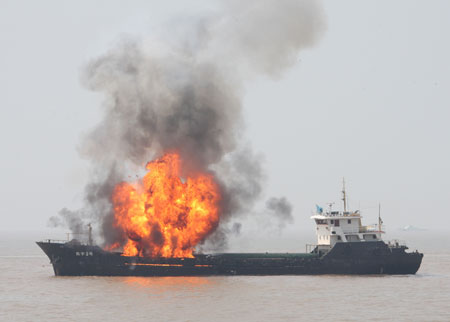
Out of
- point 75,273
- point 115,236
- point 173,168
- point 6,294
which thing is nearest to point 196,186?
Answer: point 173,168

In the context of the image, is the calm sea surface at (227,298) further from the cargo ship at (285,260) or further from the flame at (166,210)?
the flame at (166,210)

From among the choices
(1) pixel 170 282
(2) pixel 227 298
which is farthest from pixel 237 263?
(2) pixel 227 298

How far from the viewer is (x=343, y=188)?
8912 centimetres

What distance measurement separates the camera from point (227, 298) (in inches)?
2670

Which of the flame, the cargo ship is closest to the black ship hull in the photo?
the cargo ship

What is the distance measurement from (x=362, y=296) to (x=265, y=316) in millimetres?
14370

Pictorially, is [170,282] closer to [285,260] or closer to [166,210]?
[166,210]

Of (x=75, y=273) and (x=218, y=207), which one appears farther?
(x=218, y=207)

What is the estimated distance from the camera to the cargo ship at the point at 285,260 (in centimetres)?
8181

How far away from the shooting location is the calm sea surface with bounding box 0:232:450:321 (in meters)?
59.6

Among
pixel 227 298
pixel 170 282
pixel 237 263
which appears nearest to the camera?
pixel 227 298

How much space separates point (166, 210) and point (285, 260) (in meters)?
15.3

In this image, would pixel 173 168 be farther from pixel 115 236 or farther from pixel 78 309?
pixel 78 309

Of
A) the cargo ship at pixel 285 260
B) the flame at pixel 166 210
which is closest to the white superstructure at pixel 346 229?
the cargo ship at pixel 285 260
